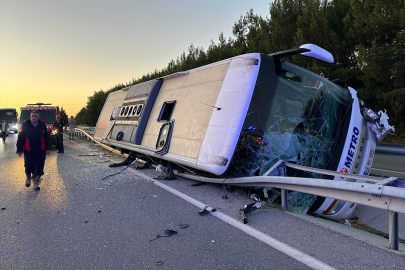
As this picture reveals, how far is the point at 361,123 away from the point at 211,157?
2.53m

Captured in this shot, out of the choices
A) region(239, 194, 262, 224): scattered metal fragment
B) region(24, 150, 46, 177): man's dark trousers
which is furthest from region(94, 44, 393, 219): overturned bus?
region(24, 150, 46, 177): man's dark trousers

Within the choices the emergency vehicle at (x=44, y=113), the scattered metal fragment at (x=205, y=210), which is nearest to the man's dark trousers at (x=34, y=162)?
the scattered metal fragment at (x=205, y=210)

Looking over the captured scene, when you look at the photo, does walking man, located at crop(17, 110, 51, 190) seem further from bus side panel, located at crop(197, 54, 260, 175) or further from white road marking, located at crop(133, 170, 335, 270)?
white road marking, located at crop(133, 170, 335, 270)

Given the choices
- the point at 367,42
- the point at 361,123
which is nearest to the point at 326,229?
the point at 361,123

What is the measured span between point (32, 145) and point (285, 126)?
5123 millimetres

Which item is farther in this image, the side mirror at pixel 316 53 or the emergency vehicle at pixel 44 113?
the emergency vehicle at pixel 44 113

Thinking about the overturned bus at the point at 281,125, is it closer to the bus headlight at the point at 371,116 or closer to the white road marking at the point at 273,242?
the bus headlight at the point at 371,116

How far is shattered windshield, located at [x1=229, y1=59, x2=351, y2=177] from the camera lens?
482cm

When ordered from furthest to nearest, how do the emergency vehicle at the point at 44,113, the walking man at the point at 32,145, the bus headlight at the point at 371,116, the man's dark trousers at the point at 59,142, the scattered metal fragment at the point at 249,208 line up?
1. the emergency vehicle at the point at 44,113
2. the man's dark trousers at the point at 59,142
3. the walking man at the point at 32,145
4. the bus headlight at the point at 371,116
5. the scattered metal fragment at the point at 249,208

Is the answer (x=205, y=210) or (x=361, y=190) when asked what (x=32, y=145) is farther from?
(x=361, y=190)

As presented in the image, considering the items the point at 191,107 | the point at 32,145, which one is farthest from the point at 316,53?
the point at 32,145

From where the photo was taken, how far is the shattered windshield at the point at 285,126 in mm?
4816

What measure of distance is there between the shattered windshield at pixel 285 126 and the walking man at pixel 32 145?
414cm

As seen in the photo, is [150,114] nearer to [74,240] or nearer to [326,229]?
[74,240]
